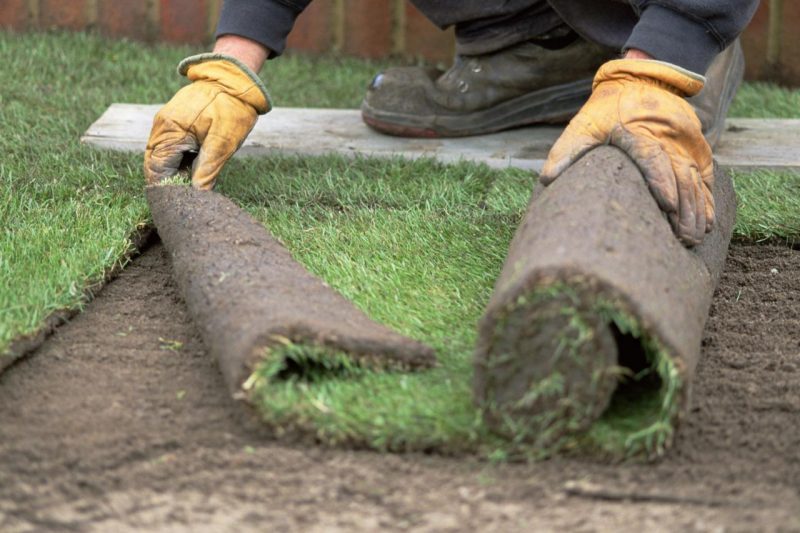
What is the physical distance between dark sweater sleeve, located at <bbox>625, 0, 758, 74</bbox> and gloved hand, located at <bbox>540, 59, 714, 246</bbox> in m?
0.06

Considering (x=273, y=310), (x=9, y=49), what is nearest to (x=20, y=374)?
(x=273, y=310)

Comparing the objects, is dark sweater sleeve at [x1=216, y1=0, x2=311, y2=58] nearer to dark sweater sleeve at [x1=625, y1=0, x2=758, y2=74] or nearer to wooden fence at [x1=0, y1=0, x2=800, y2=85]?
dark sweater sleeve at [x1=625, y1=0, x2=758, y2=74]

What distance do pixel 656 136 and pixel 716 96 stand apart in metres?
1.09

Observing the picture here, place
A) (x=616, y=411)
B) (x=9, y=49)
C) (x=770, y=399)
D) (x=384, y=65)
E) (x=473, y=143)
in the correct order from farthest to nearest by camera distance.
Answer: (x=384, y=65), (x=9, y=49), (x=473, y=143), (x=770, y=399), (x=616, y=411)

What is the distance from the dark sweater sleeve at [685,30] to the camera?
2.18m

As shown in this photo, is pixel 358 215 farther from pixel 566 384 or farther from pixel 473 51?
pixel 566 384

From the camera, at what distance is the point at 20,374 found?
71.4 inches

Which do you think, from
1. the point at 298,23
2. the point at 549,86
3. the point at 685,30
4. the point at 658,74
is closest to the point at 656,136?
the point at 658,74

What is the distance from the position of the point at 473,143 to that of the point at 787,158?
35.4 inches

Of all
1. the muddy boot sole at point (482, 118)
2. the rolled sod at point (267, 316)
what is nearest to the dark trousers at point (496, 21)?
the muddy boot sole at point (482, 118)

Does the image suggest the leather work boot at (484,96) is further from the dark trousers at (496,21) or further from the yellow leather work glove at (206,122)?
the yellow leather work glove at (206,122)

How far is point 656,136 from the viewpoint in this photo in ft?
6.69

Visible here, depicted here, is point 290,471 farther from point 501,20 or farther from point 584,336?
point 501,20

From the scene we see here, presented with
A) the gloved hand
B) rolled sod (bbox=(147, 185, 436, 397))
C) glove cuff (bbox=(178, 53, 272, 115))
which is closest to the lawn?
rolled sod (bbox=(147, 185, 436, 397))
